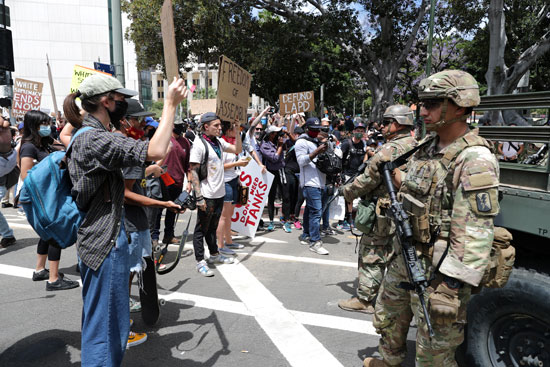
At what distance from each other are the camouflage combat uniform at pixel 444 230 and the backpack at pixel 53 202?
200 cm

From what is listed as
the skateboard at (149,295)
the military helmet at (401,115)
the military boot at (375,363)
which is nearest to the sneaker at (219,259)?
the skateboard at (149,295)

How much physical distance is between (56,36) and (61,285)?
5015 centimetres

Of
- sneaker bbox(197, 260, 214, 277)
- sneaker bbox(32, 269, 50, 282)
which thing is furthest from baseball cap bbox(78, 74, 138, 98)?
sneaker bbox(32, 269, 50, 282)

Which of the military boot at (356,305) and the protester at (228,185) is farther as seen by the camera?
the protester at (228,185)

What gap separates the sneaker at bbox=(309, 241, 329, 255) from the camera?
6.04 meters

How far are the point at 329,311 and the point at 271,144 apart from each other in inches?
167

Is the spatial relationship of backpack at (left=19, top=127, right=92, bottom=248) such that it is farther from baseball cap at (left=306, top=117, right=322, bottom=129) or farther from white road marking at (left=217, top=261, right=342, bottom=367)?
baseball cap at (left=306, top=117, right=322, bottom=129)

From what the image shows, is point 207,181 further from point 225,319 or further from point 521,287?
point 521,287

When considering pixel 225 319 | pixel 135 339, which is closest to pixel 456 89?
pixel 225 319

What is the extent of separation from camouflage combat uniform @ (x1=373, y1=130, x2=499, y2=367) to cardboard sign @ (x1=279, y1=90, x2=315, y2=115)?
857cm

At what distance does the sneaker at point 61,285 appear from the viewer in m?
4.58

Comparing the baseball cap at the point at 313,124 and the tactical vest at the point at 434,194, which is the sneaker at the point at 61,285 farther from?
the tactical vest at the point at 434,194

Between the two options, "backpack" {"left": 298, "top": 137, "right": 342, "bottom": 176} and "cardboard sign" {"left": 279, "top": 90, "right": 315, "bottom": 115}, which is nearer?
"backpack" {"left": 298, "top": 137, "right": 342, "bottom": 176}

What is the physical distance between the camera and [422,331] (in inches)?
92.7
